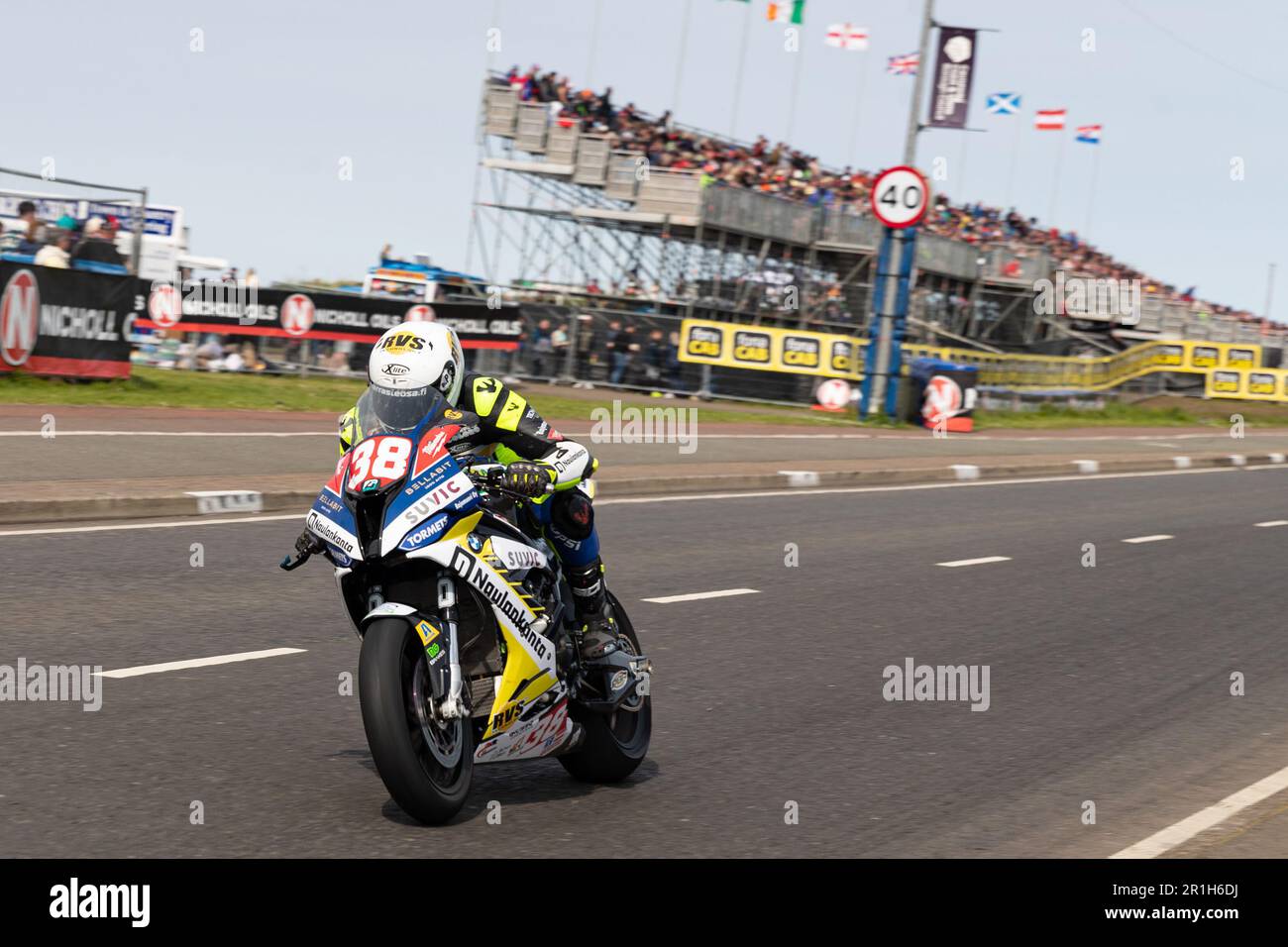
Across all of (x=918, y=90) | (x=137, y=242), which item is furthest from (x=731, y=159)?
(x=137, y=242)

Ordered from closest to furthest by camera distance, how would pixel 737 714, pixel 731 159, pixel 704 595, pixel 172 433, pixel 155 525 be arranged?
pixel 737 714 < pixel 704 595 < pixel 155 525 < pixel 172 433 < pixel 731 159

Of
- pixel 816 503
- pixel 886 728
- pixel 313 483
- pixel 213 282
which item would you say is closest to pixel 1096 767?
pixel 886 728

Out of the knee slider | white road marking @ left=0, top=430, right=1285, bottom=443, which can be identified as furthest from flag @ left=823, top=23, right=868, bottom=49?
the knee slider

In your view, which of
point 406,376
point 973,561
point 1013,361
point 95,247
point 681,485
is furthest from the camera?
point 1013,361

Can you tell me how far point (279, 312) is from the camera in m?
27.4

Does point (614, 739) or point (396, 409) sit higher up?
point (396, 409)

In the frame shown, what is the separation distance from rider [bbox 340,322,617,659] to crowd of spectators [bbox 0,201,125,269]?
15028 millimetres

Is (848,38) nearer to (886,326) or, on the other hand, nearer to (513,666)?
(886,326)

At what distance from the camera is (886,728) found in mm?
7586

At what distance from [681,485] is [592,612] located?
1160 centimetres

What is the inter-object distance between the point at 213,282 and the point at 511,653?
21.9 m

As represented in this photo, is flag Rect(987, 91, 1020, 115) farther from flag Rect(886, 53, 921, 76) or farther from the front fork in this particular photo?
the front fork

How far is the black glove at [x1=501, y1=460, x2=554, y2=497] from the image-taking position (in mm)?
5484
